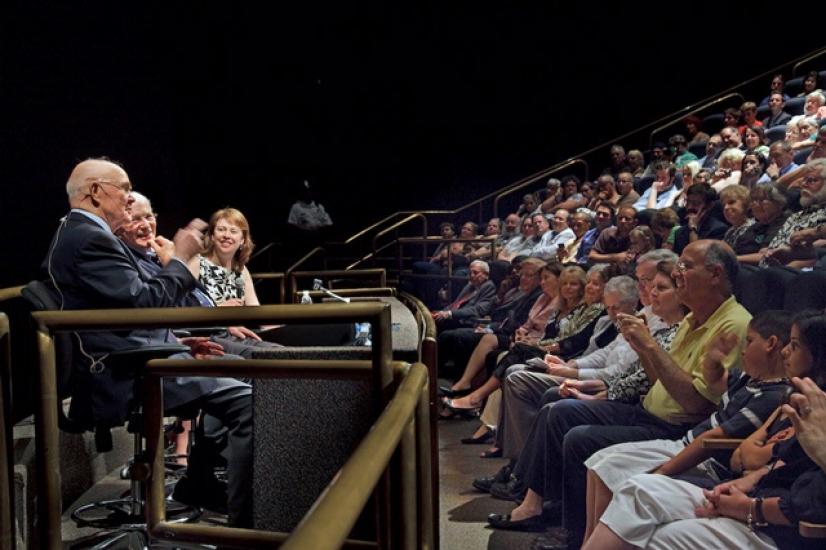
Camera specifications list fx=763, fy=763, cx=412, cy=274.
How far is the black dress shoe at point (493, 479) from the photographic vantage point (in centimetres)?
324

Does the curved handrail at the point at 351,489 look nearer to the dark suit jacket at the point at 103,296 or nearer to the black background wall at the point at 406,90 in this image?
the dark suit jacket at the point at 103,296

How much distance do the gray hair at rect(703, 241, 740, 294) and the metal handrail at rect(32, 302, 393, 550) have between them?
122 centimetres

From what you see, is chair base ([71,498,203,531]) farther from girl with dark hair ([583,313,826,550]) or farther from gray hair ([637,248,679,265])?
gray hair ([637,248,679,265])

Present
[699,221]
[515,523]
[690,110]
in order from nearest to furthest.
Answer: [515,523] → [699,221] → [690,110]

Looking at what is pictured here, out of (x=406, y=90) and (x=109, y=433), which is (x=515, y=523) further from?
(x=406, y=90)

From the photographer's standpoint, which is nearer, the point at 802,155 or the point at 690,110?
the point at 802,155

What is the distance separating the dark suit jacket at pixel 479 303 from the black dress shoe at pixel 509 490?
210 cm

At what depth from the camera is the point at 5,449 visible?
1418mm

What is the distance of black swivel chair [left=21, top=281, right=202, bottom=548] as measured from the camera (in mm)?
1993

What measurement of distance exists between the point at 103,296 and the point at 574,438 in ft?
5.00

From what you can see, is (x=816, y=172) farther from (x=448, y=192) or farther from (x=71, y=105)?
(x=448, y=192)

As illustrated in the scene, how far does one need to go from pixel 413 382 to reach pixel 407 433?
81 mm

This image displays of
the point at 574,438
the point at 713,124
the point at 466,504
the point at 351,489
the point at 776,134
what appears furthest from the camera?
the point at 713,124

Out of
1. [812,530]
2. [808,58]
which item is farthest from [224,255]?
[808,58]
